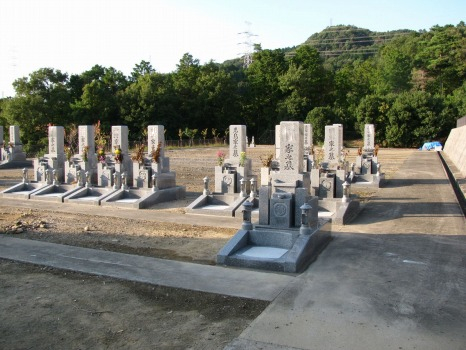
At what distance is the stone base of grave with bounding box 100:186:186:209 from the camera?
Result: 14953mm

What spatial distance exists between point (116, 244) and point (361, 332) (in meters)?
6.10

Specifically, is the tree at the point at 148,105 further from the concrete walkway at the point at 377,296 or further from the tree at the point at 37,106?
the concrete walkway at the point at 377,296

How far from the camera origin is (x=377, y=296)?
6.64 meters

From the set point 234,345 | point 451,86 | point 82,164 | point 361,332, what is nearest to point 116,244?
point 234,345

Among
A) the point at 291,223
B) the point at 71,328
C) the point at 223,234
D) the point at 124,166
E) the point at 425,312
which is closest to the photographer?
the point at 71,328

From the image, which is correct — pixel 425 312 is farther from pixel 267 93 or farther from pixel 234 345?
pixel 267 93

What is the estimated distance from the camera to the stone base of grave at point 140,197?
49.1 ft

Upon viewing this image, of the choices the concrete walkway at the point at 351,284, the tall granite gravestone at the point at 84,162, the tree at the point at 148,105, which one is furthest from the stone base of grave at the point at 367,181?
the tree at the point at 148,105

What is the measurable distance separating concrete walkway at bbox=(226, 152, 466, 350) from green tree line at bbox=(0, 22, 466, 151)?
36.1 metres

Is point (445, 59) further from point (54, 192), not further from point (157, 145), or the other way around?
point (54, 192)

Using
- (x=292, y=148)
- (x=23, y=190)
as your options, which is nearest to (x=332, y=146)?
(x=292, y=148)

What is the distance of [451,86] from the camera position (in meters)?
62.0

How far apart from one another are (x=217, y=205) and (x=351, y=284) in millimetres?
8190

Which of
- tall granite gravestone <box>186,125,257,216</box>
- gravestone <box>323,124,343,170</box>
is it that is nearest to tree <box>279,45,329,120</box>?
gravestone <box>323,124,343,170</box>
